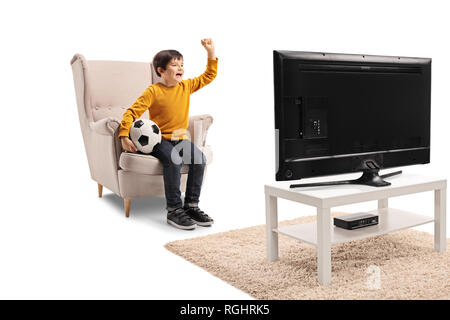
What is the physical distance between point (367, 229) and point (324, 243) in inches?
14.8

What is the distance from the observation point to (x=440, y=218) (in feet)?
8.52

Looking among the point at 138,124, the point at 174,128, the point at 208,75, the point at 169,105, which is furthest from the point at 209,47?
the point at 138,124

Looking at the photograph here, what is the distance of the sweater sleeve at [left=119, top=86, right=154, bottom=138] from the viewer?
3.45m

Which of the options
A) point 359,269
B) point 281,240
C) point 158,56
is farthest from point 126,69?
point 359,269

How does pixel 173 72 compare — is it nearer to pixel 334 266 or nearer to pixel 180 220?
pixel 180 220

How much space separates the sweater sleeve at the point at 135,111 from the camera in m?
3.45

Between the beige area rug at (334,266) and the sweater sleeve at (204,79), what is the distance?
1205mm

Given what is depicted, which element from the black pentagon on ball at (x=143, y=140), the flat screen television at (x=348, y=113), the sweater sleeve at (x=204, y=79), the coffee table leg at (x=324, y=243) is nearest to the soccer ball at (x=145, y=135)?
the black pentagon on ball at (x=143, y=140)

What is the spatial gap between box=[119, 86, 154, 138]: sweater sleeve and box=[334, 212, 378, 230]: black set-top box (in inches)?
65.1

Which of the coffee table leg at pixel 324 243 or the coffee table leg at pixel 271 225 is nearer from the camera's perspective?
the coffee table leg at pixel 324 243

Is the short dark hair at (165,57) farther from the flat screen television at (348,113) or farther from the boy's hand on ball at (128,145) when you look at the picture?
the flat screen television at (348,113)

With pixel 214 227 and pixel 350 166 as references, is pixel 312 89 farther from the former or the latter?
pixel 214 227

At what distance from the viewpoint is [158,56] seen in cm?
348

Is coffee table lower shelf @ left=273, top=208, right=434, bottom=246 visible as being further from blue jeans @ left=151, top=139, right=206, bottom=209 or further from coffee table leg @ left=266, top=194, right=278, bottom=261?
blue jeans @ left=151, top=139, right=206, bottom=209
